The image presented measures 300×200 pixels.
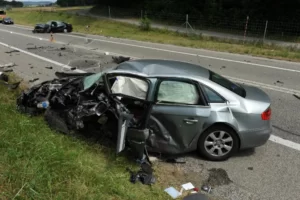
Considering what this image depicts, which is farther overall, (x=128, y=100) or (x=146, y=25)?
(x=146, y=25)

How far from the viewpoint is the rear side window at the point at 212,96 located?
502 cm

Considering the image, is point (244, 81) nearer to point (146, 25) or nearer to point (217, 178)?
point (217, 178)

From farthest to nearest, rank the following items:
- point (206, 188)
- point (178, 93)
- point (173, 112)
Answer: point (178, 93), point (173, 112), point (206, 188)

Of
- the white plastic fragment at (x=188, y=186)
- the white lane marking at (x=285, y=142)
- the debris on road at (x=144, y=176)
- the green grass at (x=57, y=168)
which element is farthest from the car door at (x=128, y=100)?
the white lane marking at (x=285, y=142)

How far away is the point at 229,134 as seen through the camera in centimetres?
509

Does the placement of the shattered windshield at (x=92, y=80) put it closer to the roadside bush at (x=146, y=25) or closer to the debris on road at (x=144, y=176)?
the debris on road at (x=144, y=176)

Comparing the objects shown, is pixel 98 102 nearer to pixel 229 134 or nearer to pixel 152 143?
pixel 152 143

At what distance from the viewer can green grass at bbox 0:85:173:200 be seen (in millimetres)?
3637

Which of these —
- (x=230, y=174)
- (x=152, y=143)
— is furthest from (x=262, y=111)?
(x=152, y=143)

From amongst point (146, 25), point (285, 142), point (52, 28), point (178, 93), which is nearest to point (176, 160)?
point (178, 93)

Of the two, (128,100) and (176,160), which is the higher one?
(128,100)

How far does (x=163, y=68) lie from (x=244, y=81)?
5.33m

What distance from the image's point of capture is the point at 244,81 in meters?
9.93

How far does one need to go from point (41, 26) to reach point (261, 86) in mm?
23909
